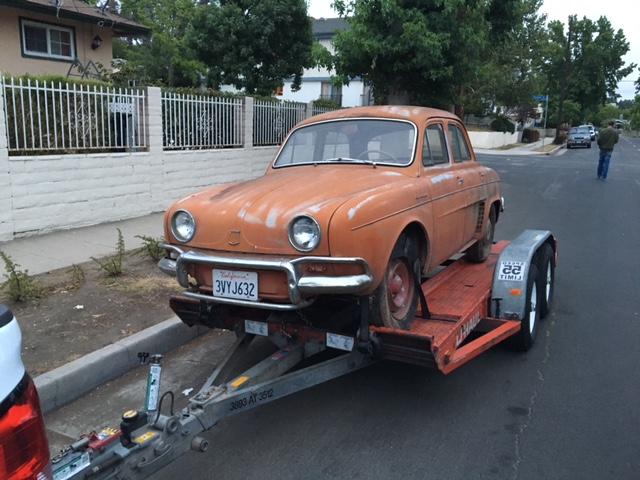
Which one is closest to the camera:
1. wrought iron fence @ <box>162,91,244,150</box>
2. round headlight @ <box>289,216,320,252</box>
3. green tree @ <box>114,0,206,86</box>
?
round headlight @ <box>289,216,320,252</box>

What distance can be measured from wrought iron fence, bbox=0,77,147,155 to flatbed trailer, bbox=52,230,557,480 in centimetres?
518

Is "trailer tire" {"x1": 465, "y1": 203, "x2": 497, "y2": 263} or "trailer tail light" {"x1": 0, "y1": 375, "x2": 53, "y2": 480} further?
"trailer tire" {"x1": 465, "y1": 203, "x2": 497, "y2": 263}

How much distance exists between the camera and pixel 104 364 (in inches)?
172

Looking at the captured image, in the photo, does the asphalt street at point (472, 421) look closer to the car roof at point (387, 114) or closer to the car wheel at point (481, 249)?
the car wheel at point (481, 249)

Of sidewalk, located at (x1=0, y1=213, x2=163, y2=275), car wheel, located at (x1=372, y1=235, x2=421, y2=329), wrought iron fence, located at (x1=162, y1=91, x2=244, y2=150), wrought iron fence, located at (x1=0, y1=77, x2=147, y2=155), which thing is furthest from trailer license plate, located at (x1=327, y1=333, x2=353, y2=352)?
wrought iron fence, located at (x1=162, y1=91, x2=244, y2=150)

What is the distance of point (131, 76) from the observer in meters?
16.6

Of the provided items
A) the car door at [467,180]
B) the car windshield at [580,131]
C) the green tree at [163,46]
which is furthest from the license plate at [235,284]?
the car windshield at [580,131]

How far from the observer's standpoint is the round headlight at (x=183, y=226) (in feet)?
12.7

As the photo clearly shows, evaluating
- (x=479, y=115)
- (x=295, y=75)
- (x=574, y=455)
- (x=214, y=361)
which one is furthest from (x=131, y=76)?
(x=479, y=115)

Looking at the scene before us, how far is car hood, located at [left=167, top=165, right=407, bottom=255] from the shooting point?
3.52 metres

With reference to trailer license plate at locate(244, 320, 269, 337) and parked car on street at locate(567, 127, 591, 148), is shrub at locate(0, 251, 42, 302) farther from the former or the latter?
parked car on street at locate(567, 127, 591, 148)

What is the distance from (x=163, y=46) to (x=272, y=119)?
45.7 ft

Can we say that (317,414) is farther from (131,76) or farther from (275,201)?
(131,76)

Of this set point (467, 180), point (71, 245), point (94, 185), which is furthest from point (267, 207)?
point (94, 185)
